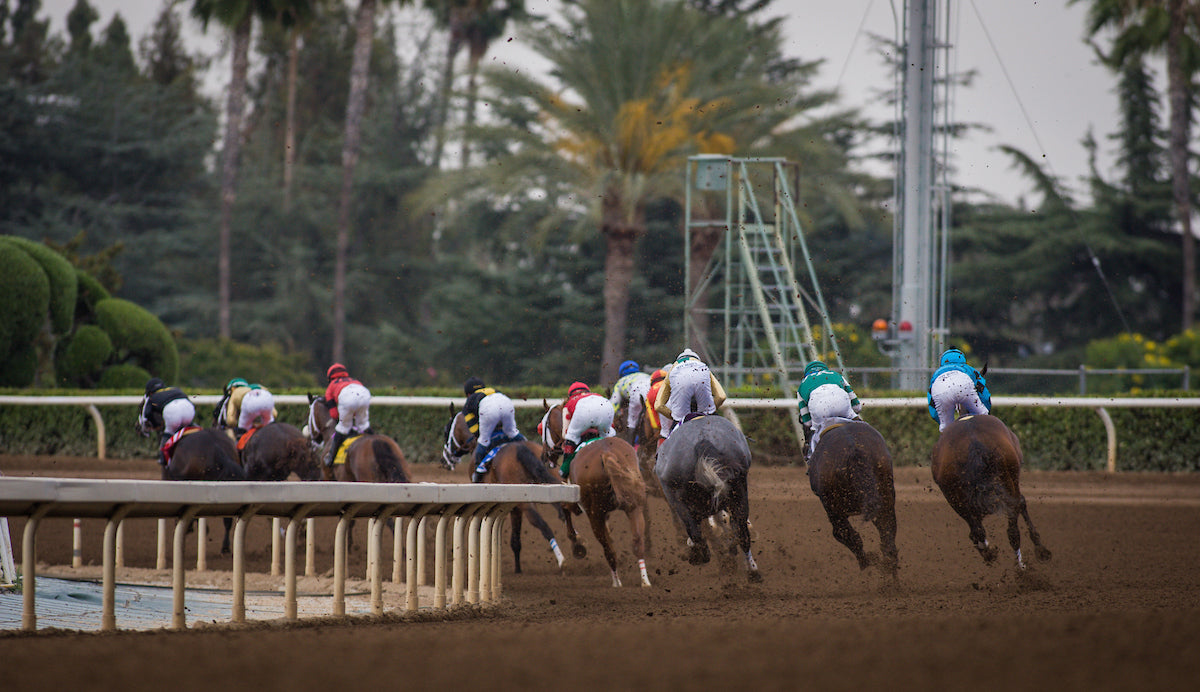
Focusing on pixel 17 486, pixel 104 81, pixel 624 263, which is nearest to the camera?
pixel 17 486

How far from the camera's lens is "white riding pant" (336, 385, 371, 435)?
395 inches

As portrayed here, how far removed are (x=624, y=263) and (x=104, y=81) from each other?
18129 mm

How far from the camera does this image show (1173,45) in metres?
27.5

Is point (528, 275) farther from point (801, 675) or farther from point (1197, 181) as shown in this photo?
point (801, 675)

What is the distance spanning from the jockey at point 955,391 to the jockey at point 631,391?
228cm

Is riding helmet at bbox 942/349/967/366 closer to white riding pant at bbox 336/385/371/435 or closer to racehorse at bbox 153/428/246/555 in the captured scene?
white riding pant at bbox 336/385/371/435

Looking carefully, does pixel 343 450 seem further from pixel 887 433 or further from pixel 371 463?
pixel 887 433

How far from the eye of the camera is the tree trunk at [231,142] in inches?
1108

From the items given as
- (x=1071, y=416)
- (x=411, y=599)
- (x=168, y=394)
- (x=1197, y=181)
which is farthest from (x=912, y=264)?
(x=1197, y=181)

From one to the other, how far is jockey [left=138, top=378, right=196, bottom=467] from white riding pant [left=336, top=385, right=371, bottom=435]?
1264 mm

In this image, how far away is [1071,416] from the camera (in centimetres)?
1398

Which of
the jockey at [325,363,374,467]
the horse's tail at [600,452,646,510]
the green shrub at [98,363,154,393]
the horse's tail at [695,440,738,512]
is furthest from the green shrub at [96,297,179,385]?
the horse's tail at [695,440,738,512]

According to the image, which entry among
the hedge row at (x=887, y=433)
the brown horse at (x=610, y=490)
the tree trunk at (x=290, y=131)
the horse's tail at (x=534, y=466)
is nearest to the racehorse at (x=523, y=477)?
the horse's tail at (x=534, y=466)

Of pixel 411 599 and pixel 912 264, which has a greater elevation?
pixel 912 264
